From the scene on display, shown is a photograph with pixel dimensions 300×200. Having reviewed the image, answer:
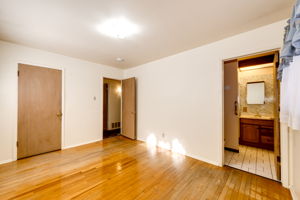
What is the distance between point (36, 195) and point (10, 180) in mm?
757

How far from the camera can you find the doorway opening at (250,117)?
8.64 ft

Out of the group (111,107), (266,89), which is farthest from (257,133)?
(111,107)

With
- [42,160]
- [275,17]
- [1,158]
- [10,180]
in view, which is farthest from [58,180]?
[275,17]

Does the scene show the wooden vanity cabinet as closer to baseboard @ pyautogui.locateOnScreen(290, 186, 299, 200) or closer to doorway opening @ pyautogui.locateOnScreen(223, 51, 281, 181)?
doorway opening @ pyautogui.locateOnScreen(223, 51, 281, 181)

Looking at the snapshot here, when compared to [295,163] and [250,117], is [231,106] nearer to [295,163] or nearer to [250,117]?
[250,117]

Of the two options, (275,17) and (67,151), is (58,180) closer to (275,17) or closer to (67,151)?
(67,151)

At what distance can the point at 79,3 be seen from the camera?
1528mm

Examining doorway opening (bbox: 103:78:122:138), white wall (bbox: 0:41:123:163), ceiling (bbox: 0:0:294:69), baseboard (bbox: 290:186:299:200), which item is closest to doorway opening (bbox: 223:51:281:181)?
baseboard (bbox: 290:186:299:200)

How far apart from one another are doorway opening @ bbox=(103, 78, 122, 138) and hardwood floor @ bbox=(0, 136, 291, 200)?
241cm

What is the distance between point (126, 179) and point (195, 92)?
215 centimetres

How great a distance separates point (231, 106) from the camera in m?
3.24

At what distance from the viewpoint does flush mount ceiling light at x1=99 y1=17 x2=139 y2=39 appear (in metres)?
1.88

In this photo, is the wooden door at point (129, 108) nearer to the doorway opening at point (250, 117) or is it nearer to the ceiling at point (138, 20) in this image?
the ceiling at point (138, 20)

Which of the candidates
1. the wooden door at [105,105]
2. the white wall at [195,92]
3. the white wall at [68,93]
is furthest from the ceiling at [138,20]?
the wooden door at [105,105]
